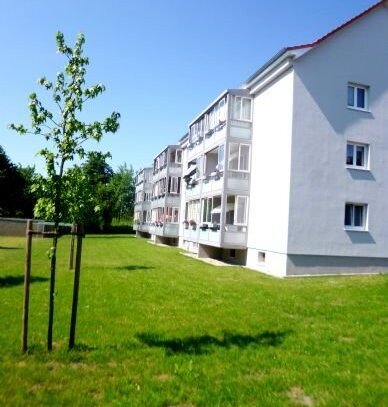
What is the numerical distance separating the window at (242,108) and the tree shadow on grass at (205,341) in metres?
19.3

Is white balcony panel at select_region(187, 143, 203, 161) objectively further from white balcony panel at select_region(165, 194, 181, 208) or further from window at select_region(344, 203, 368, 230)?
window at select_region(344, 203, 368, 230)

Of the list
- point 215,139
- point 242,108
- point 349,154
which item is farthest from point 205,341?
point 215,139

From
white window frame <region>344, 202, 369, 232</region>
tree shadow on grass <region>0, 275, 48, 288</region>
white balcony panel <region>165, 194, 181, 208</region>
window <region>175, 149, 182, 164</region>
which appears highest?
window <region>175, 149, 182, 164</region>

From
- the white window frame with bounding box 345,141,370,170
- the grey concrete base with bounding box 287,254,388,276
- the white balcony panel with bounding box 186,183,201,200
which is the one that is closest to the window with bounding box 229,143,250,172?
the white balcony panel with bounding box 186,183,201,200

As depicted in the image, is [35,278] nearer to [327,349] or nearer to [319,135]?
[327,349]

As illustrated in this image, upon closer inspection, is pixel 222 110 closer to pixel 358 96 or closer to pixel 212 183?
pixel 212 183

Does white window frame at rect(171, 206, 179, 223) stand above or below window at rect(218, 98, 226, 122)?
below

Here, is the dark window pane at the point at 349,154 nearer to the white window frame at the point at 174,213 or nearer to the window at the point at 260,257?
the window at the point at 260,257

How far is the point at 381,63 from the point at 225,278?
14.8 meters

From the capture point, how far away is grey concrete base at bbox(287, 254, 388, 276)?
21.3m

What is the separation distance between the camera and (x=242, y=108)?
2714 cm

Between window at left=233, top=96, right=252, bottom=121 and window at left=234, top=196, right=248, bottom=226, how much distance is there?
5.04 m

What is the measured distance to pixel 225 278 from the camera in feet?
63.8

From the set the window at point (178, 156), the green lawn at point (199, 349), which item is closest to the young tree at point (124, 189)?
the window at point (178, 156)
